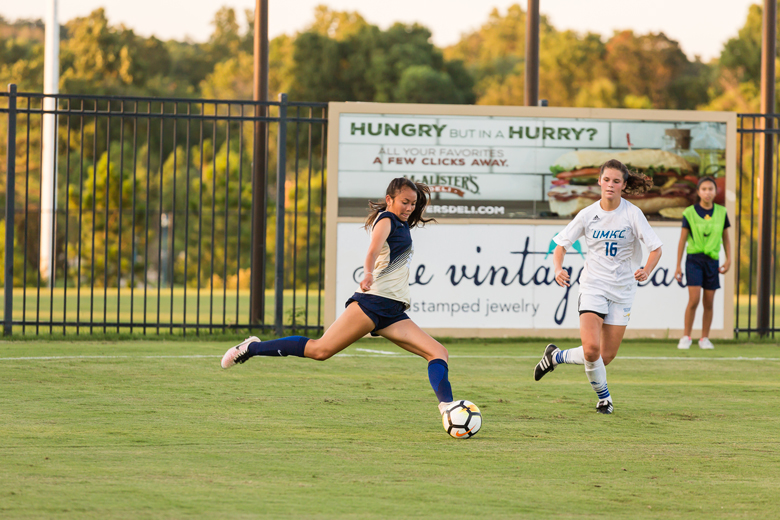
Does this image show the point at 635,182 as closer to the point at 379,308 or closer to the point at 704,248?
the point at 379,308

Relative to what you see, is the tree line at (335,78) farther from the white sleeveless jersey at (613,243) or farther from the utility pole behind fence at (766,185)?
the white sleeveless jersey at (613,243)

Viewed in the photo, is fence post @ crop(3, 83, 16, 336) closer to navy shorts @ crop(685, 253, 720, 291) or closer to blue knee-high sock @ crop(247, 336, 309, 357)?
blue knee-high sock @ crop(247, 336, 309, 357)

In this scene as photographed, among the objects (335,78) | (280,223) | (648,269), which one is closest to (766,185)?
(280,223)

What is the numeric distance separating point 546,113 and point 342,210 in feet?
8.88

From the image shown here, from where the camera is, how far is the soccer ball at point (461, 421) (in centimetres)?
573

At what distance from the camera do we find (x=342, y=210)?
1157 centimetres

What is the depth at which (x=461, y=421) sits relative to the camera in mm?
5734

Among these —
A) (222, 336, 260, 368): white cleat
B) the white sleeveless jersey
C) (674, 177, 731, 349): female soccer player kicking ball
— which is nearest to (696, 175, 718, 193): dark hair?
(674, 177, 731, 349): female soccer player kicking ball

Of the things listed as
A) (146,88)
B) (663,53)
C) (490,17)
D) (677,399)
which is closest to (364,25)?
(146,88)

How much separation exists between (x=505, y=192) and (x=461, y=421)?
6307mm

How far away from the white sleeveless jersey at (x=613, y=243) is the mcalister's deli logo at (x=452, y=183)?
4756mm

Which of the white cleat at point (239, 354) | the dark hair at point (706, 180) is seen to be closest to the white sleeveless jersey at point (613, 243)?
the white cleat at point (239, 354)

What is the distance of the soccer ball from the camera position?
5.73 m

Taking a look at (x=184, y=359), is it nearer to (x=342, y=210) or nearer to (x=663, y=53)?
(x=342, y=210)
